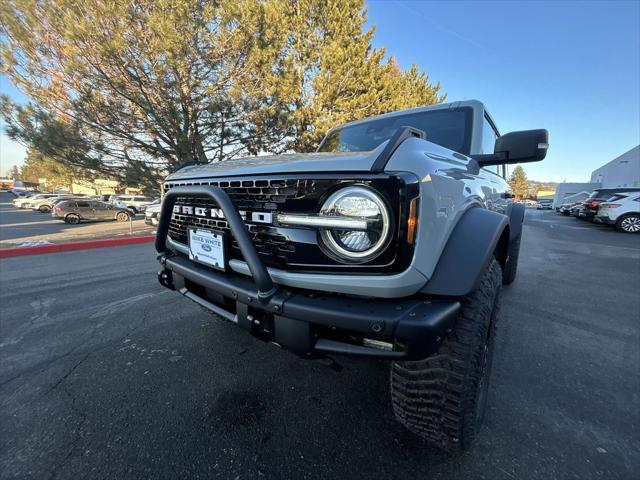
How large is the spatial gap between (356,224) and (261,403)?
139 centimetres

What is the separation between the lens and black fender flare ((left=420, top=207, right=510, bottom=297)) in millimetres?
1142

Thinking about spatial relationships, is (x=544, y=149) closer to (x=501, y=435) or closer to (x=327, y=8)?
(x=501, y=435)

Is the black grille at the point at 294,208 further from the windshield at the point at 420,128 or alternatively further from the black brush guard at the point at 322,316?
the windshield at the point at 420,128

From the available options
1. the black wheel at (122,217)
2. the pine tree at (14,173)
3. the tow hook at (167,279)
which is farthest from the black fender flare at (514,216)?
the pine tree at (14,173)

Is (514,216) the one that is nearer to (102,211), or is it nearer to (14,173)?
(102,211)

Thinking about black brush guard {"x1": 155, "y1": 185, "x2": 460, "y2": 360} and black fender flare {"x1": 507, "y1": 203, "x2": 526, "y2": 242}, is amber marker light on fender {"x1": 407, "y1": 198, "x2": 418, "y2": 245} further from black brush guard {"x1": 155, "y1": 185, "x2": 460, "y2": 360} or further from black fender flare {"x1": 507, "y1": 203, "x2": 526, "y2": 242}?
black fender flare {"x1": 507, "y1": 203, "x2": 526, "y2": 242}

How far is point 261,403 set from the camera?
181 cm

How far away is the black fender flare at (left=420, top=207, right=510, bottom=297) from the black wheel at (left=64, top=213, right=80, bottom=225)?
2182 cm

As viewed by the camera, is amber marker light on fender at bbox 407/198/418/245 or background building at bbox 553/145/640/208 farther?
background building at bbox 553/145/640/208

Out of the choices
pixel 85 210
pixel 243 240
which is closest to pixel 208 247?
pixel 243 240

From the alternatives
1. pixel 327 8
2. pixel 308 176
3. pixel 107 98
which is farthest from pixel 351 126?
pixel 327 8

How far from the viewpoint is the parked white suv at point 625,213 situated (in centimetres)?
1110

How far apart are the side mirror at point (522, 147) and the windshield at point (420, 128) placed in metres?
0.32

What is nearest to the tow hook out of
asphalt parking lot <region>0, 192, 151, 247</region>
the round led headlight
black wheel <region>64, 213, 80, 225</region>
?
the round led headlight
